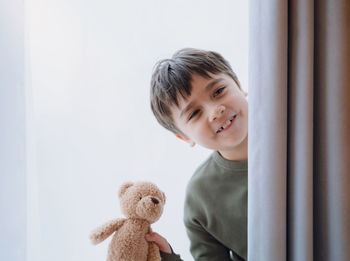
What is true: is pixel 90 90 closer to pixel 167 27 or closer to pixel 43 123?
pixel 43 123

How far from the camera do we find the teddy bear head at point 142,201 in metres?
0.71

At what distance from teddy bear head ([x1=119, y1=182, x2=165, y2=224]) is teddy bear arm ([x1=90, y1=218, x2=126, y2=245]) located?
0.11 feet

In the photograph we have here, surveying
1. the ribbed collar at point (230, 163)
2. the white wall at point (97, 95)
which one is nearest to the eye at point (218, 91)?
the ribbed collar at point (230, 163)

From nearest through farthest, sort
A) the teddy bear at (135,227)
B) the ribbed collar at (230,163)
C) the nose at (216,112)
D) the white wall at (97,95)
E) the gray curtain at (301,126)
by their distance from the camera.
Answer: the gray curtain at (301,126), the teddy bear at (135,227), the nose at (216,112), the ribbed collar at (230,163), the white wall at (97,95)

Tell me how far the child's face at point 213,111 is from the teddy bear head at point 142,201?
23 cm

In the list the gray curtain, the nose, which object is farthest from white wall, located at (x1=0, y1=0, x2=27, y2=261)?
the gray curtain

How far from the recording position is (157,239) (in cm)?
76

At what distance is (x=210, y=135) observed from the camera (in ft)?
2.81

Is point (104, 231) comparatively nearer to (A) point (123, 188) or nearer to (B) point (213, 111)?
(A) point (123, 188)

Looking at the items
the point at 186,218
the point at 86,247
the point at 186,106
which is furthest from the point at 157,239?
the point at 86,247

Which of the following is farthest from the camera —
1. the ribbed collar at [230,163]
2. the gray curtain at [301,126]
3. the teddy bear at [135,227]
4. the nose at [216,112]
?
the ribbed collar at [230,163]

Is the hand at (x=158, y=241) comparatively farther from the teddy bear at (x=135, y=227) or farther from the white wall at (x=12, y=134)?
the white wall at (x=12, y=134)

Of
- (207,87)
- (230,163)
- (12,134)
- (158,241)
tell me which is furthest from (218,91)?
(12,134)

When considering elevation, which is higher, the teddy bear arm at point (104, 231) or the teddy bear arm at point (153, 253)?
the teddy bear arm at point (104, 231)
